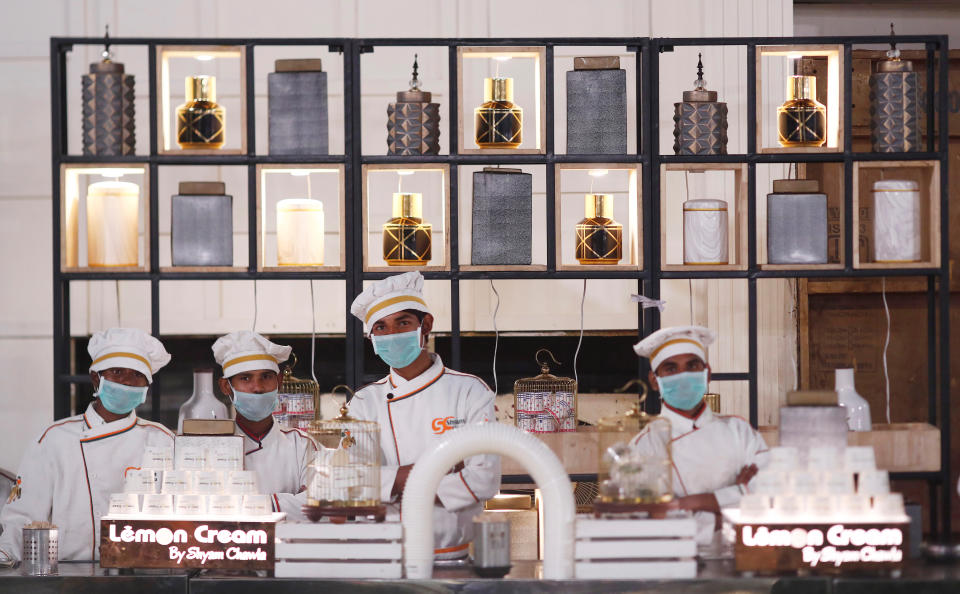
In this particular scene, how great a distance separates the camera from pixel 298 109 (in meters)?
3.42

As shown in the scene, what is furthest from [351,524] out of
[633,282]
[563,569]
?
[633,282]

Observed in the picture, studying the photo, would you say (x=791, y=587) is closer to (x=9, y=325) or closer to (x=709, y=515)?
(x=709, y=515)

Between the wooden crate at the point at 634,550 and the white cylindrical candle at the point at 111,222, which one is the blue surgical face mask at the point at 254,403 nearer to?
the white cylindrical candle at the point at 111,222

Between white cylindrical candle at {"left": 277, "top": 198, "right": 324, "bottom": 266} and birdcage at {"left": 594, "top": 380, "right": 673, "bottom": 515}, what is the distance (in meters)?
1.33

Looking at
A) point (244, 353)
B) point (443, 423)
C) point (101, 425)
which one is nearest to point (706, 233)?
point (443, 423)

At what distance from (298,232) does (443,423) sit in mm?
806

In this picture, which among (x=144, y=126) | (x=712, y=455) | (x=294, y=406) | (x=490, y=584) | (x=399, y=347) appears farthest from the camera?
(x=144, y=126)

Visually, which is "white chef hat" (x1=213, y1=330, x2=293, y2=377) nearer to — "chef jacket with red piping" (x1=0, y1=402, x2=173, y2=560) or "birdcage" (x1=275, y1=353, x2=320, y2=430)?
"chef jacket with red piping" (x1=0, y1=402, x2=173, y2=560)

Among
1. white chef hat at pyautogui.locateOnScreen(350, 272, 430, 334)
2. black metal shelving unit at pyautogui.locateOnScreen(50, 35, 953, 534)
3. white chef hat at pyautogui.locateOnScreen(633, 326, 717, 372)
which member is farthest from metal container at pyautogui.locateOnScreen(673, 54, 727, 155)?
white chef hat at pyautogui.locateOnScreen(350, 272, 430, 334)

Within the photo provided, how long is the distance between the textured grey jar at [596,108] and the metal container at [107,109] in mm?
1375

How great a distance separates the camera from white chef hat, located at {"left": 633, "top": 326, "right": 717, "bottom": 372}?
286 centimetres

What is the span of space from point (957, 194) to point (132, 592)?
358 centimetres

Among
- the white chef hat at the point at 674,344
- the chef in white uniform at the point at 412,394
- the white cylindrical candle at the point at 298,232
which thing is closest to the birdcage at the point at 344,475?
the chef in white uniform at the point at 412,394

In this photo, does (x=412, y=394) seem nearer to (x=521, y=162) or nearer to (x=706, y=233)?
(x=521, y=162)
